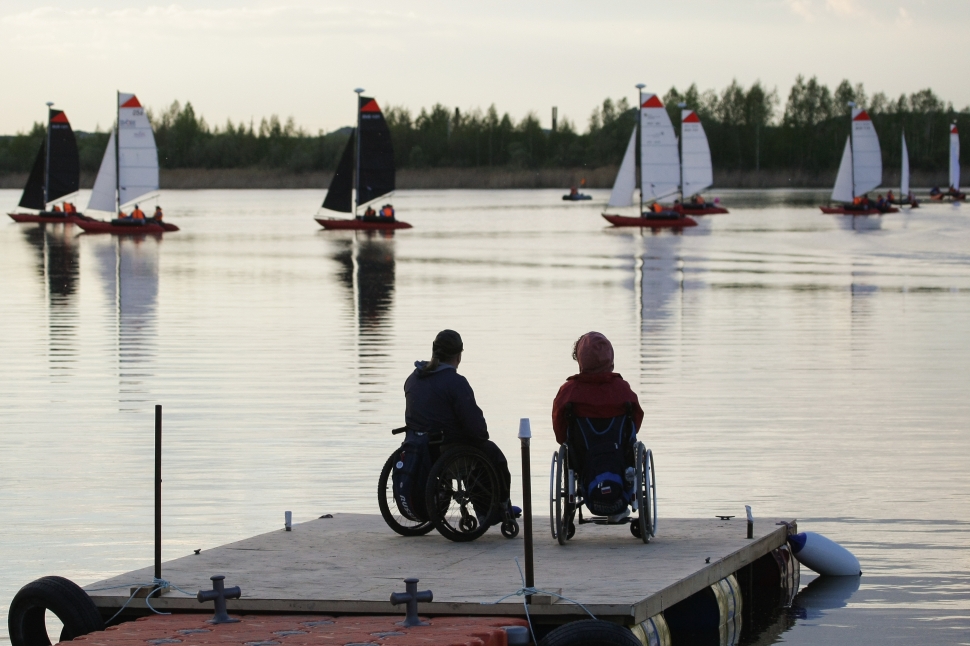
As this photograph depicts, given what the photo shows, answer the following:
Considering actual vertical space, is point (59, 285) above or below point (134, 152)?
below

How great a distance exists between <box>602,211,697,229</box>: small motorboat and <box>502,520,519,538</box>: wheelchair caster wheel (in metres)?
56.5

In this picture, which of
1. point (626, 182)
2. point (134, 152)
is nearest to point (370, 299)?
point (134, 152)

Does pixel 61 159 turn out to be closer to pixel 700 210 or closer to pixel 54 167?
pixel 54 167

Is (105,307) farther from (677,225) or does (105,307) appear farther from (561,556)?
(677,225)

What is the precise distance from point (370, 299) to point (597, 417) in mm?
21926

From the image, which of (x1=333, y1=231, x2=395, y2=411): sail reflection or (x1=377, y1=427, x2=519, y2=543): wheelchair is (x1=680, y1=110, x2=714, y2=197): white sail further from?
(x1=377, y1=427, x2=519, y2=543): wheelchair

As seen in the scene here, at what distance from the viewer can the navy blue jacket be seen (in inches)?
326

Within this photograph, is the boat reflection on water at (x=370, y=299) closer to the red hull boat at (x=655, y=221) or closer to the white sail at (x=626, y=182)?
the red hull boat at (x=655, y=221)

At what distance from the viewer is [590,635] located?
6.54 metres

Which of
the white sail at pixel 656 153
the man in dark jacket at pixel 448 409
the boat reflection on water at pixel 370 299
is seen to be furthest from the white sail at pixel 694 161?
the man in dark jacket at pixel 448 409

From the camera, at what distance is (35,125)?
612 ft

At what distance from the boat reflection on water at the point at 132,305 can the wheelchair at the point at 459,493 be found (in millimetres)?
7841

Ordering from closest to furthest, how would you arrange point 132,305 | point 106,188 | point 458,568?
1. point 458,568
2. point 132,305
3. point 106,188

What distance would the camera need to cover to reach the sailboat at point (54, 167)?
73438 mm
